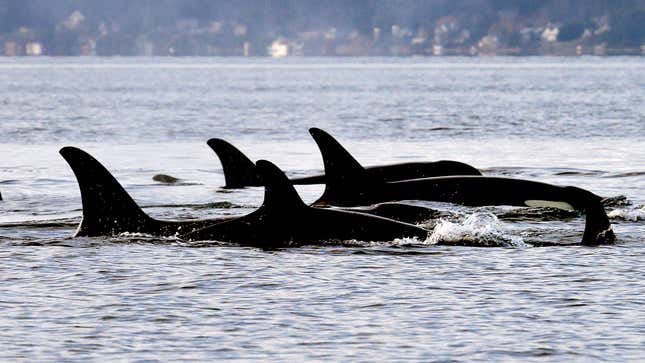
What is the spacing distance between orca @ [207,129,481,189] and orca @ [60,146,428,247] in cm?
369

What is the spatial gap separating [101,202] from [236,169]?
9.52m

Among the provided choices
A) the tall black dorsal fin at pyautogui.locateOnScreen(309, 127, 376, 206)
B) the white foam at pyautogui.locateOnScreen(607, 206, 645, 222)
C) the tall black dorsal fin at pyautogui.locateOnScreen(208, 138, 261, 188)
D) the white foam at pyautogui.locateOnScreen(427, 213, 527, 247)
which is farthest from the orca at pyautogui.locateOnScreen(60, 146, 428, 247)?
the tall black dorsal fin at pyautogui.locateOnScreen(208, 138, 261, 188)

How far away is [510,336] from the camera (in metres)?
12.9

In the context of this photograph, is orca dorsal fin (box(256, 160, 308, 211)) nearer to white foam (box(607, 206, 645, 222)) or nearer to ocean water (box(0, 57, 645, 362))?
ocean water (box(0, 57, 645, 362))

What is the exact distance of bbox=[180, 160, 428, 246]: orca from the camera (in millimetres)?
17328

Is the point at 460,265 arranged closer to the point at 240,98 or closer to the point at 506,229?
the point at 506,229

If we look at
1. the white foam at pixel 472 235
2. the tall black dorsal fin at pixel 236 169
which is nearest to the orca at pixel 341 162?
the tall black dorsal fin at pixel 236 169

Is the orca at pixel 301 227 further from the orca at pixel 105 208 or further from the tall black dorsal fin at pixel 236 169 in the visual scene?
the tall black dorsal fin at pixel 236 169

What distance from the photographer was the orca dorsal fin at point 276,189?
16531 millimetres

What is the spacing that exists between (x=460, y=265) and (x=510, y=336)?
3.68 m

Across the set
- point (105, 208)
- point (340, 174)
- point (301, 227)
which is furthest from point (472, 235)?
point (105, 208)

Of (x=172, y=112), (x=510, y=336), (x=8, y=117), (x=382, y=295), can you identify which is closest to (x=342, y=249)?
(x=382, y=295)

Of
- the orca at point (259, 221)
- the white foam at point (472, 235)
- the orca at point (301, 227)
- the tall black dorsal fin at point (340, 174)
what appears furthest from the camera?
the tall black dorsal fin at point (340, 174)

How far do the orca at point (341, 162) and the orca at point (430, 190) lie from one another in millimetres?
142
